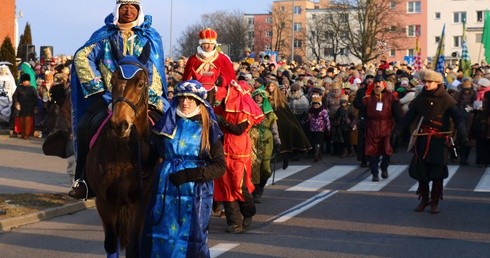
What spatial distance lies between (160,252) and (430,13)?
115 m

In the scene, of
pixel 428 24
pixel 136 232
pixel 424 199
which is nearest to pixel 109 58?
pixel 136 232

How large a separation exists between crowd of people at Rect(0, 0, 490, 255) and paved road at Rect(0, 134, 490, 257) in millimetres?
543

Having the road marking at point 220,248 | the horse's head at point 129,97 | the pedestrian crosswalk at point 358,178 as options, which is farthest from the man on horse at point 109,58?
→ the pedestrian crosswalk at point 358,178

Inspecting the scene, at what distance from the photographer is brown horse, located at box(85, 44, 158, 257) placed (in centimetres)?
781

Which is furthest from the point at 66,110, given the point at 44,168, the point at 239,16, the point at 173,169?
the point at 239,16

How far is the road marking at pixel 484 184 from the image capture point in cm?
1744

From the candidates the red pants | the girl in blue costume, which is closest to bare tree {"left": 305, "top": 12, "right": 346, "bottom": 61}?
the red pants

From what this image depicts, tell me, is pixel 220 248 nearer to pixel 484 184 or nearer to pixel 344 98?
pixel 484 184

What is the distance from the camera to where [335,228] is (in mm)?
12734

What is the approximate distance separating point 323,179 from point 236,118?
23.2 ft

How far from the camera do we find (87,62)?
912cm

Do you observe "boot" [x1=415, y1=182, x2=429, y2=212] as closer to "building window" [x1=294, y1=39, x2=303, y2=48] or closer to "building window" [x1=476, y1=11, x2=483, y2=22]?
"building window" [x1=294, y1=39, x2=303, y2=48]

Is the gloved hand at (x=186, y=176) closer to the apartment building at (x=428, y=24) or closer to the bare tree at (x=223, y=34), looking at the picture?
the bare tree at (x=223, y=34)

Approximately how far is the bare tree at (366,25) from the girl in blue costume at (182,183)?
6483 centimetres
